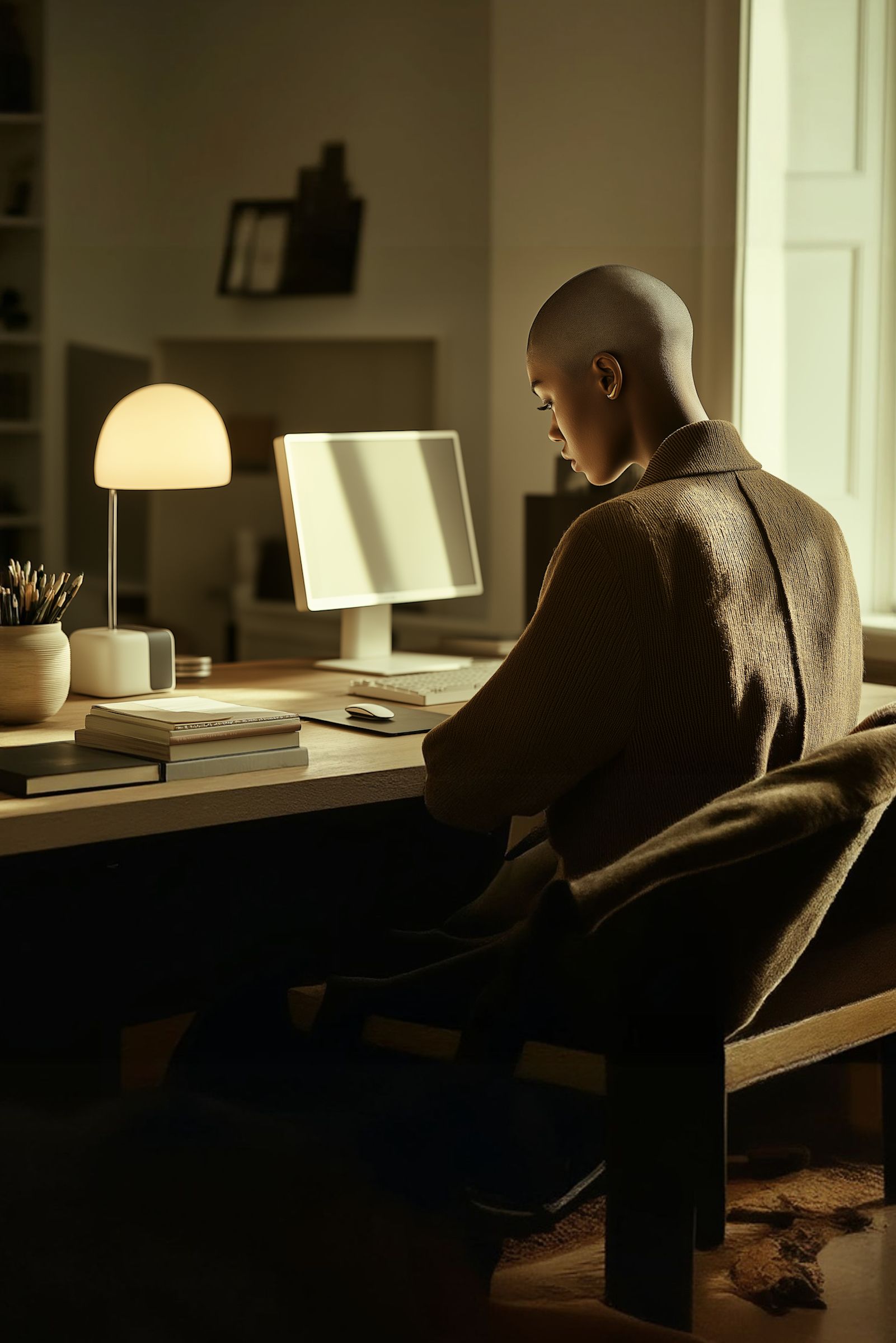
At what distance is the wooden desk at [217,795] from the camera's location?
1.53 meters

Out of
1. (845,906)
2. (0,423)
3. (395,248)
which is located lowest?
(845,906)

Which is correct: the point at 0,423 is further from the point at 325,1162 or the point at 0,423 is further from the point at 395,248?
the point at 325,1162

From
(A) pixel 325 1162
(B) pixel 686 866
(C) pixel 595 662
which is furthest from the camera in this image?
(C) pixel 595 662

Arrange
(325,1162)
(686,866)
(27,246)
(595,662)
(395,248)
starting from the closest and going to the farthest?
1. (686,866)
2. (325,1162)
3. (595,662)
4. (395,248)
5. (27,246)

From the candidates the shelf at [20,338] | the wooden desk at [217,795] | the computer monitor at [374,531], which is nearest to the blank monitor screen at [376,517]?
the computer monitor at [374,531]

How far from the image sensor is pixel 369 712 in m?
2.09

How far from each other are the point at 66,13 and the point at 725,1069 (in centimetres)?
422

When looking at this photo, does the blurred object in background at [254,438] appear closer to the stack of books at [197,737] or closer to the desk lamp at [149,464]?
the desk lamp at [149,464]

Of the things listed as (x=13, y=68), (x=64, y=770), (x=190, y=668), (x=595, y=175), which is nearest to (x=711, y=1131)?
(x=64, y=770)

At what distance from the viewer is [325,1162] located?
137 centimetres

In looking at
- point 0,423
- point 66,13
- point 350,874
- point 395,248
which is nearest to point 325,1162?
point 350,874

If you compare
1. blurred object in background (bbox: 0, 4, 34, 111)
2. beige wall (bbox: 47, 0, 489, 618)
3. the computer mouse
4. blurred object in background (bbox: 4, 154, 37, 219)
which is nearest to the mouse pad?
the computer mouse

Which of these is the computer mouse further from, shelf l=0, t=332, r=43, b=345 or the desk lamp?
shelf l=0, t=332, r=43, b=345

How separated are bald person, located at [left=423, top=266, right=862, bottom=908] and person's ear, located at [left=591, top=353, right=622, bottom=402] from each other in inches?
5.9
